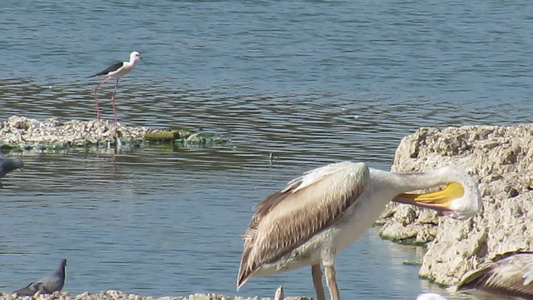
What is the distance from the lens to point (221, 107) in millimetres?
23656

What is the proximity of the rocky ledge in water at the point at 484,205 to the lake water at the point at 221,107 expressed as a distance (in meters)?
0.39

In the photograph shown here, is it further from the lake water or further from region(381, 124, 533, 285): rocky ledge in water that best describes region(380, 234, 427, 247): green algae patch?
the lake water

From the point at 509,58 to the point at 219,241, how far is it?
72.3ft

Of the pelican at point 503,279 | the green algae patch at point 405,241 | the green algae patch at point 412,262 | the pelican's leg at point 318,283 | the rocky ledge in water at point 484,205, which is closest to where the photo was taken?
the pelican's leg at point 318,283

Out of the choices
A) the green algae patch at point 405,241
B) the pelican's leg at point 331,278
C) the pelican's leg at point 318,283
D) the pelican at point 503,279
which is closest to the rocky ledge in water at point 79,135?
the green algae patch at point 405,241

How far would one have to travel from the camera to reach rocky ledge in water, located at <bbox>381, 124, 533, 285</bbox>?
11.6 metres

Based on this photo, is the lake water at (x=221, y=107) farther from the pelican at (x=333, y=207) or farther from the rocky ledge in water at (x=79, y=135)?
the pelican at (x=333, y=207)

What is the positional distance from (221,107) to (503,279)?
14.5 m

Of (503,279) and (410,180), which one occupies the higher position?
(410,180)

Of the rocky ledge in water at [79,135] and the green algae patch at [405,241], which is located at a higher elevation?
the rocky ledge in water at [79,135]

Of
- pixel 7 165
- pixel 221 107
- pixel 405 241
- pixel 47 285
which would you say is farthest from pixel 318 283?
pixel 221 107

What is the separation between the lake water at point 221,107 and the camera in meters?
12.7

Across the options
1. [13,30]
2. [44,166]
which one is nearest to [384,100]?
[44,166]

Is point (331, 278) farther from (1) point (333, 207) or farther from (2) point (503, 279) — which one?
(2) point (503, 279)
